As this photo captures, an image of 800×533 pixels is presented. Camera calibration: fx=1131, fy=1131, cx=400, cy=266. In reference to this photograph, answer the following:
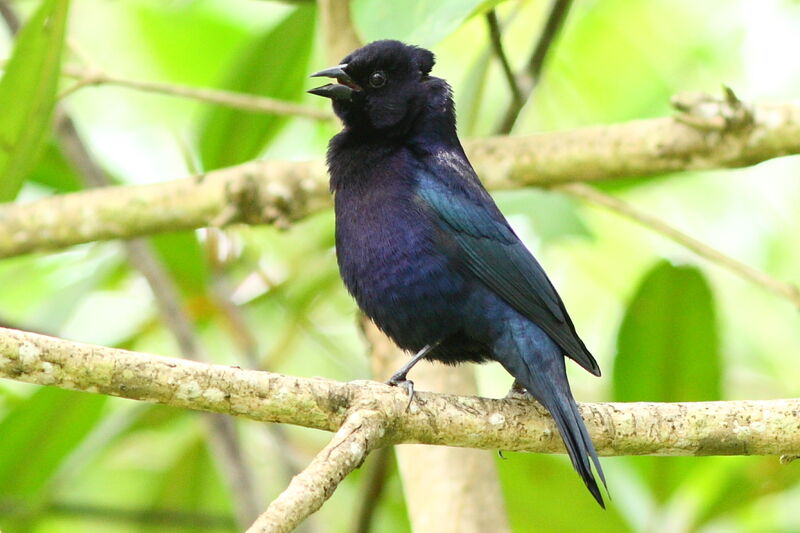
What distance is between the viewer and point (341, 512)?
208 inches

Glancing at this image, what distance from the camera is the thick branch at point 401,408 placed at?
2322 millimetres

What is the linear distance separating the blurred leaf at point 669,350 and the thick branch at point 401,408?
1221 mm

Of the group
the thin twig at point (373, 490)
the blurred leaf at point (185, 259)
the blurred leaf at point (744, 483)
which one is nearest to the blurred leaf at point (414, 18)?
the thin twig at point (373, 490)

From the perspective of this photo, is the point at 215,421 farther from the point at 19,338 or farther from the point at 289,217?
the point at 19,338

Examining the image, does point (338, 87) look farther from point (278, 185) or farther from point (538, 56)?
point (538, 56)

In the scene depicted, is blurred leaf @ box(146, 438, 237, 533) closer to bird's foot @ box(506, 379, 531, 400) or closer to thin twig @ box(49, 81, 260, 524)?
thin twig @ box(49, 81, 260, 524)

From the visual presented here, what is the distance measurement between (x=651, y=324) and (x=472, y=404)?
1556 mm

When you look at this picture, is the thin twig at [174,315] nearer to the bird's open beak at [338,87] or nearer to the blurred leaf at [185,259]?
the blurred leaf at [185,259]

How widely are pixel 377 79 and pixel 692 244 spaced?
1.19 meters

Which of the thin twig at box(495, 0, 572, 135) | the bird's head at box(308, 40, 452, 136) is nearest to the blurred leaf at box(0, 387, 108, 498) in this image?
the bird's head at box(308, 40, 452, 136)

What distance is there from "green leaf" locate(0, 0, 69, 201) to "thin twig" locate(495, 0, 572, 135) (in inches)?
56.0

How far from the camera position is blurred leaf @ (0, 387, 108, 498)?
4273 mm

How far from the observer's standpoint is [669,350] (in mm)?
4199

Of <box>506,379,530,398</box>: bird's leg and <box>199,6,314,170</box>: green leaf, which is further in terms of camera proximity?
<box>199,6,314,170</box>: green leaf
